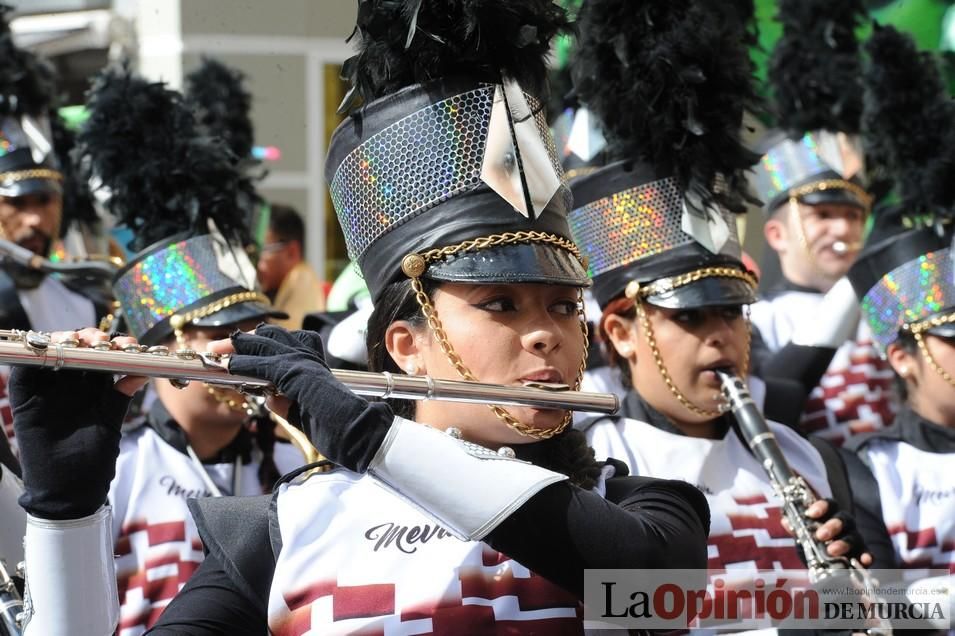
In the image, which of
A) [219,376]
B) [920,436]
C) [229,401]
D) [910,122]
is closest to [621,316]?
[920,436]

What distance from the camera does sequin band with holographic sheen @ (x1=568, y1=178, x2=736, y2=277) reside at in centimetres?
402

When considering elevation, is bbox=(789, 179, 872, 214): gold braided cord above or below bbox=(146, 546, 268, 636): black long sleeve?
above

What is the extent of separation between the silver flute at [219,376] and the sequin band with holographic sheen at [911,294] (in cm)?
241

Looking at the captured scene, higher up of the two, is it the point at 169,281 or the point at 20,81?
Answer: the point at 20,81

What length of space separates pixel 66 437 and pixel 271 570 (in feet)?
1.43

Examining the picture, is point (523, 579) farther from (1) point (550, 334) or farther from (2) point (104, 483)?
(2) point (104, 483)

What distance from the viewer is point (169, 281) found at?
15.3 ft

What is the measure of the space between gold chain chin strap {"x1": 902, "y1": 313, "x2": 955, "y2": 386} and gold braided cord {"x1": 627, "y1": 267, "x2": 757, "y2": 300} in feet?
3.02

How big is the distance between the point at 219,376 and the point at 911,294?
303cm

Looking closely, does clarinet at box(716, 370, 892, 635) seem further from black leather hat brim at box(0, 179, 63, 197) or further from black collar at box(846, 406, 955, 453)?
black leather hat brim at box(0, 179, 63, 197)

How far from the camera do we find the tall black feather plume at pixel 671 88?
4.07 m

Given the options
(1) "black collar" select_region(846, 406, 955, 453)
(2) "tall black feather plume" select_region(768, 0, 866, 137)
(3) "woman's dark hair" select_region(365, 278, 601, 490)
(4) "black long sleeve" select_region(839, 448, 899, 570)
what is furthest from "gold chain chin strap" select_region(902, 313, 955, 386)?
(3) "woman's dark hair" select_region(365, 278, 601, 490)

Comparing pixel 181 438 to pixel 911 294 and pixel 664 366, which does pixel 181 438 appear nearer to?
pixel 664 366

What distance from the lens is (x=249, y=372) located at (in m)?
2.29
